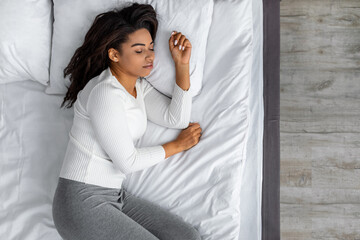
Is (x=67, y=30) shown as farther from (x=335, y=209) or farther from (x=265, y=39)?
(x=335, y=209)

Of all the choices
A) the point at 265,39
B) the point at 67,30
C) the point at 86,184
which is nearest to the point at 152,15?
the point at 67,30

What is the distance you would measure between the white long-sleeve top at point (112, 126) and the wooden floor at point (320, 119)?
73 centimetres

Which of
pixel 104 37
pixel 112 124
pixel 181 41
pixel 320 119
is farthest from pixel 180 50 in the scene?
pixel 320 119

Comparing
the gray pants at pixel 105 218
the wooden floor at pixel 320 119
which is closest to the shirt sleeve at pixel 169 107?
the gray pants at pixel 105 218

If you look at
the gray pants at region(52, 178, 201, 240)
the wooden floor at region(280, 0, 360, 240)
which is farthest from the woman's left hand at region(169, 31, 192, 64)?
the wooden floor at region(280, 0, 360, 240)

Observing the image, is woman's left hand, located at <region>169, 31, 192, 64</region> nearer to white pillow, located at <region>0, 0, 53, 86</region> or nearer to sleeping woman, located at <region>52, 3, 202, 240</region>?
sleeping woman, located at <region>52, 3, 202, 240</region>

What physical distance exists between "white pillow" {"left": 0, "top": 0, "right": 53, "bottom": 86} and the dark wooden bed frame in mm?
993

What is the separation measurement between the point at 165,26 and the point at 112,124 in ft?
1.60

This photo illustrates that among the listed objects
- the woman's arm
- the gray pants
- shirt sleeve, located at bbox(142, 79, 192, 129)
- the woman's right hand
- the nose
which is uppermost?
the nose

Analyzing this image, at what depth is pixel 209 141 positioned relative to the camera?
52.4 inches

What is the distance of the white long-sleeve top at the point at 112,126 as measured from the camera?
Answer: 117 cm

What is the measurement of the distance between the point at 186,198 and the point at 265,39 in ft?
2.53

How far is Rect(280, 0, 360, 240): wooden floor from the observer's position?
1.69 m

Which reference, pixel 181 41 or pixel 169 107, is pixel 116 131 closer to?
pixel 169 107
